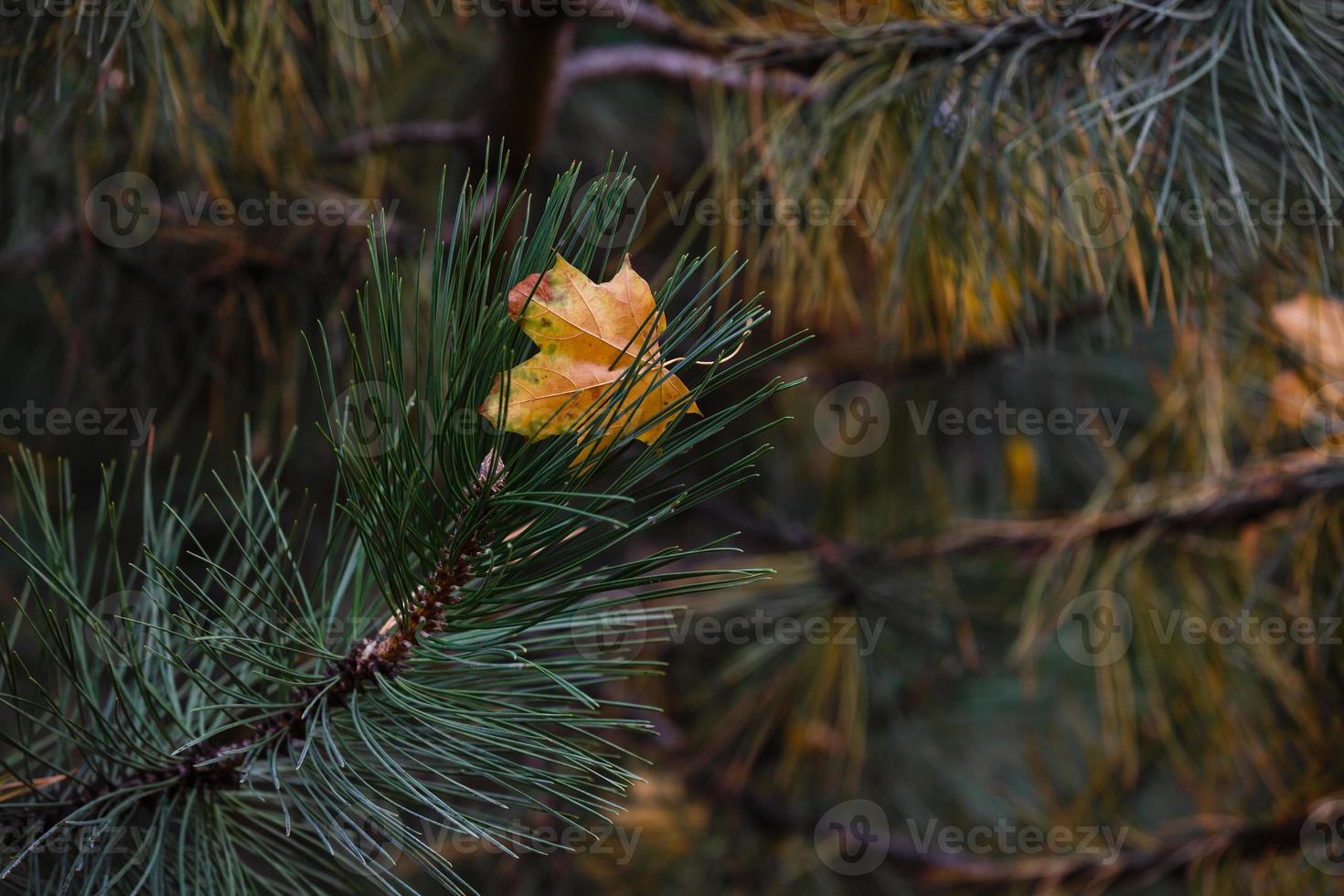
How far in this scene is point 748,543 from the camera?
43.5 inches

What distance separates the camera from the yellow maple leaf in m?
0.30

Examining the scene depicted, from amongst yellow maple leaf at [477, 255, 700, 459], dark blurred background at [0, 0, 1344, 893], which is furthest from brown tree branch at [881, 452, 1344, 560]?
yellow maple leaf at [477, 255, 700, 459]

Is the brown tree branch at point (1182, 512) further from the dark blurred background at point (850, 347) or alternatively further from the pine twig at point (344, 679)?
the pine twig at point (344, 679)

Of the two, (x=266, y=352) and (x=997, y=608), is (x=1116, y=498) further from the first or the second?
(x=266, y=352)

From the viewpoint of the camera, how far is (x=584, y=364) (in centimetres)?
31

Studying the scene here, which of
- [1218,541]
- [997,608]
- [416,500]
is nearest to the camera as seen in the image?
[416,500]

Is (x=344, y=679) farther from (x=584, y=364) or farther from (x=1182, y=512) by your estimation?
(x=1182, y=512)

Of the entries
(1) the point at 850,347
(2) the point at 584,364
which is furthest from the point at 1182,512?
(2) the point at 584,364

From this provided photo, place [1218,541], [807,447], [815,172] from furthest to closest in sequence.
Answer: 1. [807,447]
2. [1218,541]
3. [815,172]

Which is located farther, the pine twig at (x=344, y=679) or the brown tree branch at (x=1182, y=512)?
the brown tree branch at (x=1182, y=512)

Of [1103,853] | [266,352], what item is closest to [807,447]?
[1103,853]

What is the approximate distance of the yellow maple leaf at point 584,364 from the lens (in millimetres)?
297

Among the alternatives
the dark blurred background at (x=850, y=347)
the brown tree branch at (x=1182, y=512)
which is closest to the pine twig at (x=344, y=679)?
the dark blurred background at (x=850, y=347)

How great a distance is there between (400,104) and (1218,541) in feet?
3.12
